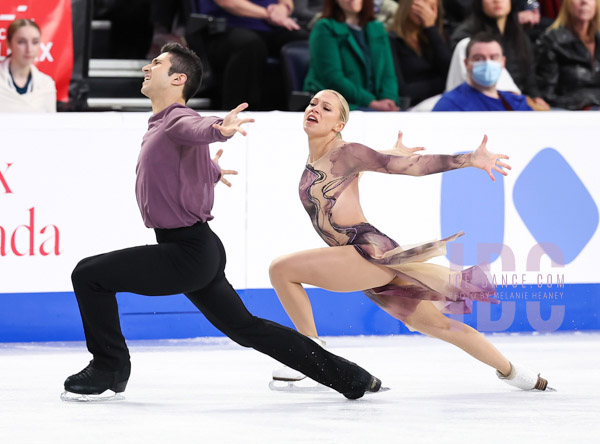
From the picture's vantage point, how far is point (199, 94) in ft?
23.4

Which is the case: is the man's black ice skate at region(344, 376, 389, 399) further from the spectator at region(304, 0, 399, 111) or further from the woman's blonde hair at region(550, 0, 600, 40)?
the woman's blonde hair at region(550, 0, 600, 40)

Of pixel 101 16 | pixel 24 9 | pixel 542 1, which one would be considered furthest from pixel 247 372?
pixel 542 1

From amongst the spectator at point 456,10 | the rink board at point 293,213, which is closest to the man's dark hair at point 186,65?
the rink board at point 293,213

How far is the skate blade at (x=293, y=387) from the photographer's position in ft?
13.5

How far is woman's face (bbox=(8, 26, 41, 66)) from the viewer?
6.05 meters

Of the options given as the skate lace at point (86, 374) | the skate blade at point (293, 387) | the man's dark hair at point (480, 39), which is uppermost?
→ the man's dark hair at point (480, 39)

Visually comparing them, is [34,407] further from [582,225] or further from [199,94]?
[199,94]

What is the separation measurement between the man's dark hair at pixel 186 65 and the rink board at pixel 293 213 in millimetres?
1688

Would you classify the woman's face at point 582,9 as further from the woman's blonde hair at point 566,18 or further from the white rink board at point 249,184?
the white rink board at point 249,184

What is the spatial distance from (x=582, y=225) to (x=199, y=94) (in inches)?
105

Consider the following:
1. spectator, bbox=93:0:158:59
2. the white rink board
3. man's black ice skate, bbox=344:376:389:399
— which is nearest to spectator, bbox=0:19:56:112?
the white rink board

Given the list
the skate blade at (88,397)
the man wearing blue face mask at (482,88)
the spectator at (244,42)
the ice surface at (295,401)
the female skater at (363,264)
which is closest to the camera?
the ice surface at (295,401)

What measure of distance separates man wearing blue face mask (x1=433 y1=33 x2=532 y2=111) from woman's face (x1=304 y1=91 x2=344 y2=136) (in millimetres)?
2236

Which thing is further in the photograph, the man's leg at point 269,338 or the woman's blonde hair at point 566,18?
the woman's blonde hair at point 566,18
